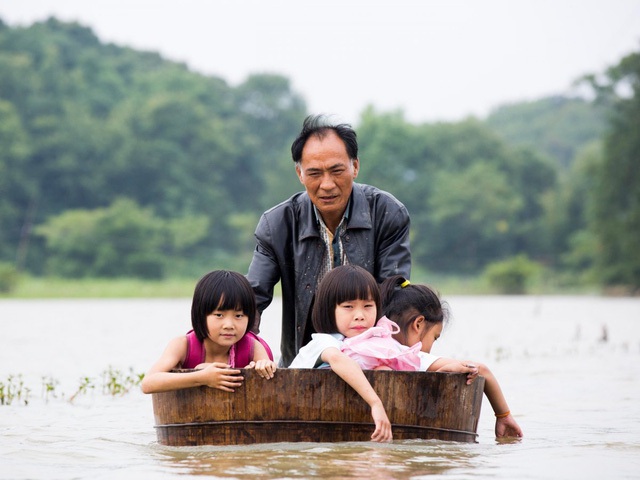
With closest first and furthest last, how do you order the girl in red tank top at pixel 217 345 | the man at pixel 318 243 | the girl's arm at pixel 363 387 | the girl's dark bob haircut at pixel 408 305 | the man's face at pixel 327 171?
the girl's arm at pixel 363 387 → the girl in red tank top at pixel 217 345 → the girl's dark bob haircut at pixel 408 305 → the man's face at pixel 327 171 → the man at pixel 318 243

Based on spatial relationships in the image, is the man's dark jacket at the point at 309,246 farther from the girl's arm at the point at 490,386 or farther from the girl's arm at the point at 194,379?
the girl's arm at the point at 194,379

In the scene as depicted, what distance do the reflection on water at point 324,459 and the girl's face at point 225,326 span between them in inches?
21.8

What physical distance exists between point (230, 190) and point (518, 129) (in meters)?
41.5

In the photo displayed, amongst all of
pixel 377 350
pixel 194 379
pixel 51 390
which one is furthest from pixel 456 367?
pixel 51 390

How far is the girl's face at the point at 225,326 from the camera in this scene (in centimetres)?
548

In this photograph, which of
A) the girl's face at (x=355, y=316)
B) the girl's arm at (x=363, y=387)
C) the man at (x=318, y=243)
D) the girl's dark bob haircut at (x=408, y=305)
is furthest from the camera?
the man at (x=318, y=243)

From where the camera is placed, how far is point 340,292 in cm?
550

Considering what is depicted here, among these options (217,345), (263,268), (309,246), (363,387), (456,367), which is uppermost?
(309,246)

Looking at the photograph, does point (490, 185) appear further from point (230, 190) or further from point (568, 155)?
point (568, 155)

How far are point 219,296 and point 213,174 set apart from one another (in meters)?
62.9

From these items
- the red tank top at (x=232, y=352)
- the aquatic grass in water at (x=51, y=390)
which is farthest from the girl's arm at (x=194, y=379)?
the aquatic grass in water at (x=51, y=390)

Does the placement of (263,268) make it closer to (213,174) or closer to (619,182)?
(619,182)

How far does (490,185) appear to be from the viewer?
6919 cm

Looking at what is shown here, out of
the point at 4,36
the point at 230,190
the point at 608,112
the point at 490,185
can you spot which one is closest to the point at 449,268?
the point at 490,185
